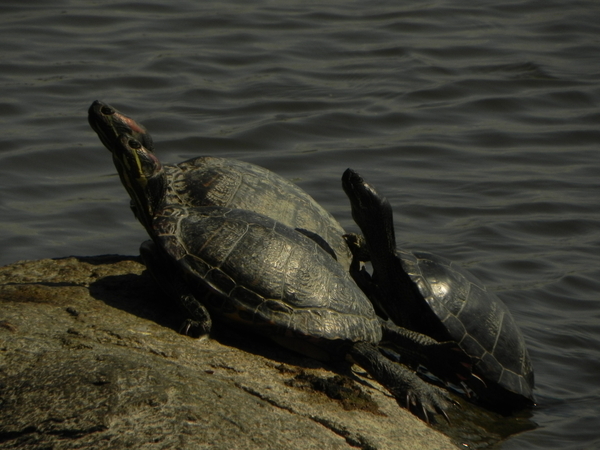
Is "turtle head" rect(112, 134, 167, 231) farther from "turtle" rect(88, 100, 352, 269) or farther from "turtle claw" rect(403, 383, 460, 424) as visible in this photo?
"turtle claw" rect(403, 383, 460, 424)

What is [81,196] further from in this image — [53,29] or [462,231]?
[53,29]

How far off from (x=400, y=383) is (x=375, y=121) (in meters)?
6.06

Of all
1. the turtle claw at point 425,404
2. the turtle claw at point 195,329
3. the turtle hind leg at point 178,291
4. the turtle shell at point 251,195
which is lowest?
the turtle claw at point 425,404

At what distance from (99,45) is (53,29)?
2.86 ft

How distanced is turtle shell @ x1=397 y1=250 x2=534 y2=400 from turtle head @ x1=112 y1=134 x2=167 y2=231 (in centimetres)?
148

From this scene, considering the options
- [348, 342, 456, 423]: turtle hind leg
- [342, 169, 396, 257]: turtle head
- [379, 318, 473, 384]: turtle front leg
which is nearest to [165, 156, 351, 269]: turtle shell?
[342, 169, 396, 257]: turtle head

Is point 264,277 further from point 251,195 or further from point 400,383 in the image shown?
point 251,195

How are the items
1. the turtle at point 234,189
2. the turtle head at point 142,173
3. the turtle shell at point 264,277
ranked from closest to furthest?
1. the turtle shell at point 264,277
2. the turtle head at point 142,173
3. the turtle at point 234,189

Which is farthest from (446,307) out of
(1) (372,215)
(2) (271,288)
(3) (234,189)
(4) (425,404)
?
(3) (234,189)

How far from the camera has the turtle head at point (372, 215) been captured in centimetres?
475

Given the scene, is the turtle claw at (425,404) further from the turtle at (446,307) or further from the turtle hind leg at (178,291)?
the turtle hind leg at (178,291)

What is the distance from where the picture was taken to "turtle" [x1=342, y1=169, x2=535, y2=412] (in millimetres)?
4367

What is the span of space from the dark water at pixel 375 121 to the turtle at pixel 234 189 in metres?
1.64

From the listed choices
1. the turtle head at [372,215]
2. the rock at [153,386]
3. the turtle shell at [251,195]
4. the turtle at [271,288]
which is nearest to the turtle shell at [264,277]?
the turtle at [271,288]
